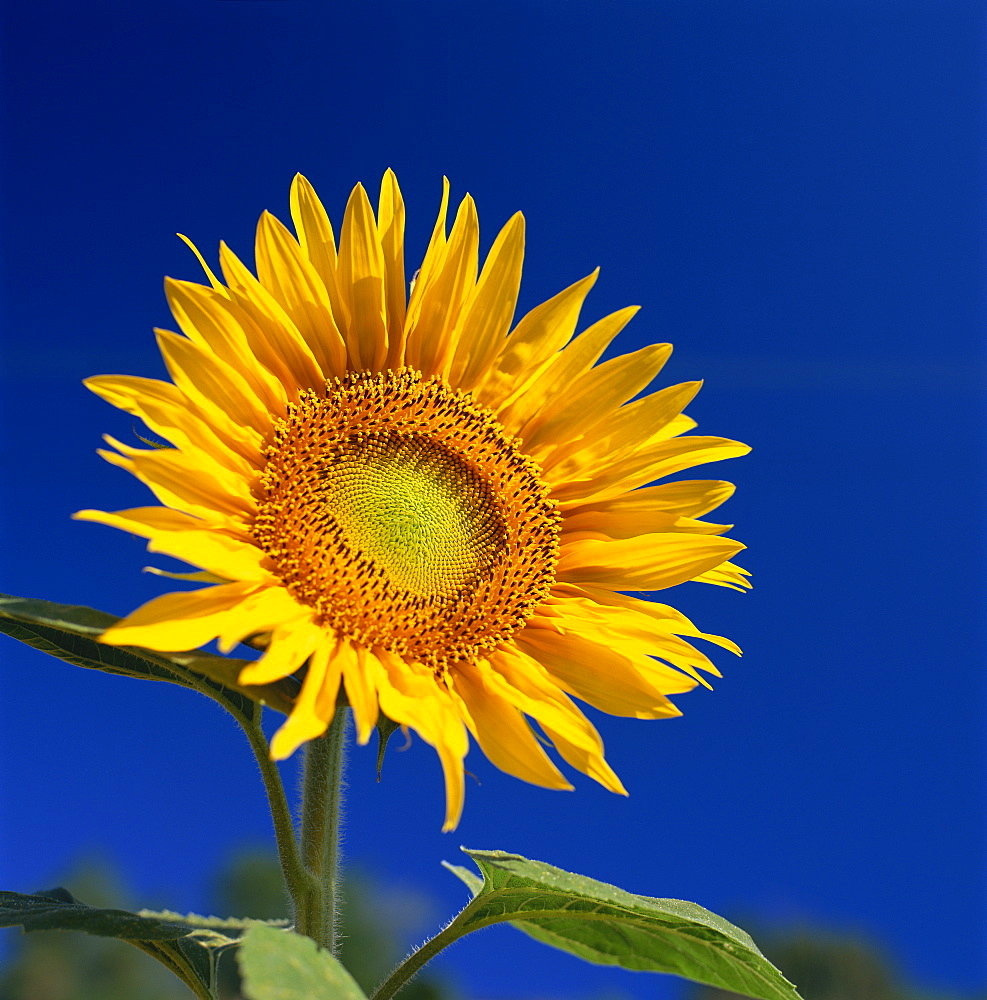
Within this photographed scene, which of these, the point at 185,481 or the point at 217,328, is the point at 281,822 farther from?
the point at 217,328

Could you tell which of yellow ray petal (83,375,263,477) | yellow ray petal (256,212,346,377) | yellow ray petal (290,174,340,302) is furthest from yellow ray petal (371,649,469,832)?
yellow ray petal (290,174,340,302)

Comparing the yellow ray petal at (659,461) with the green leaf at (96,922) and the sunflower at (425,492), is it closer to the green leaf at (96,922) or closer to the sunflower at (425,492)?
the sunflower at (425,492)

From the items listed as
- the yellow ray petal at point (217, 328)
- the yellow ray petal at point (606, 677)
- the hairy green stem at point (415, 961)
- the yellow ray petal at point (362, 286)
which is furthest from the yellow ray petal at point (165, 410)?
the hairy green stem at point (415, 961)

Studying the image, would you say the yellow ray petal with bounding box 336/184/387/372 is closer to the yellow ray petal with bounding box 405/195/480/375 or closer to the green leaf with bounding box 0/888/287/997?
the yellow ray petal with bounding box 405/195/480/375

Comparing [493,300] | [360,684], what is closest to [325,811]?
[360,684]

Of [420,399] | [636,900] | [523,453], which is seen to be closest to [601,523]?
[523,453]

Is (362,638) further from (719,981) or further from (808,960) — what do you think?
(808,960)

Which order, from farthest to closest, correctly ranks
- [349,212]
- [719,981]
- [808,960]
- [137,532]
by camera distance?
1. [808,960]
2. [349,212]
3. [719,981]
4. [137,532]
